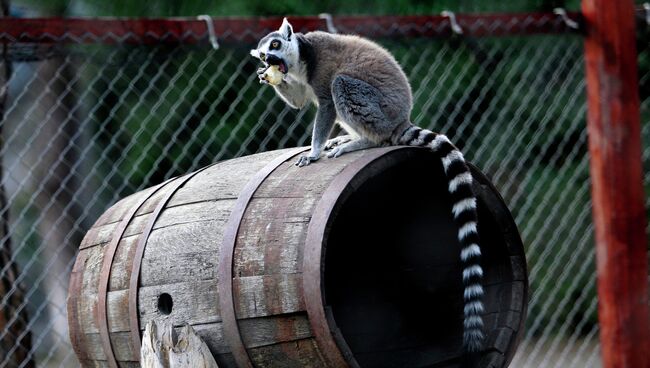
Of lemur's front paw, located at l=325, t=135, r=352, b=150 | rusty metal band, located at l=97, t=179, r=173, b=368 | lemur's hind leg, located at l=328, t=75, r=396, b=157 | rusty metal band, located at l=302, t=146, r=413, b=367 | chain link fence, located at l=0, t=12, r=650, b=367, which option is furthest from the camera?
chain link fence, located at l=0, t=12, r=650, b=367

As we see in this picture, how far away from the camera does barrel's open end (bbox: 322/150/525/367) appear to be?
8.75 feet

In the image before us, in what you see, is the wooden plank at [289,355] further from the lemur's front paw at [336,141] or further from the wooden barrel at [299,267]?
the lemur's front paw at [336,141]

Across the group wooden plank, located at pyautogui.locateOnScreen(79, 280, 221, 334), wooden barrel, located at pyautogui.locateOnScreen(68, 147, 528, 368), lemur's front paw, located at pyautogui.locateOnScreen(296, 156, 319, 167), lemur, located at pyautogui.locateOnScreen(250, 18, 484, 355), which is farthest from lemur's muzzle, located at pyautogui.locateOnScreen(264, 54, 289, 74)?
wooden plank, located at pyautogui.locateOnScreen(79, 280, 221, 334)

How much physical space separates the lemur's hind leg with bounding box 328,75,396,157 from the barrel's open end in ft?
0.48

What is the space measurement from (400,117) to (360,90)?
168mm

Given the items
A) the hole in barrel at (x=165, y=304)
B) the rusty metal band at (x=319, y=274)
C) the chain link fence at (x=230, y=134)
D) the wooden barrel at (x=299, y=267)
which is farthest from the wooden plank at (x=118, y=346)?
the chain link fence at (x=230, y=134)

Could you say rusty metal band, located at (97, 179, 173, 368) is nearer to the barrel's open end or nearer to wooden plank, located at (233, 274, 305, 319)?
wooden plank, located at (233, 274, 305, 319)

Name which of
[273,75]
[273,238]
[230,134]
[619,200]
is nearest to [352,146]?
[273,75]

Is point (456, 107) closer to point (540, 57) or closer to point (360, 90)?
point (540, 57)

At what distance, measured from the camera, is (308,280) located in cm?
206

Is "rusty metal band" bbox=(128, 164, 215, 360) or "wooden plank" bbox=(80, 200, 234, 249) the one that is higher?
"wooden plank" bbox=(80, 200, 234, 249)

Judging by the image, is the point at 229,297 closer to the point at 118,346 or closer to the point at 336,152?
the point at 118,346

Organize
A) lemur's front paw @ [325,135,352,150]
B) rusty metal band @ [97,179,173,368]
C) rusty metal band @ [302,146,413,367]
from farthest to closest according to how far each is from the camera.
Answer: lemur's front paw @ [325,135,352,150] < rusty metal band @ [97,179,173,368] < rusty metal band @ [302,146,413,367]

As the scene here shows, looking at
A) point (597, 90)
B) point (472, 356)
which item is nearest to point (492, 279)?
point (472, 356)
